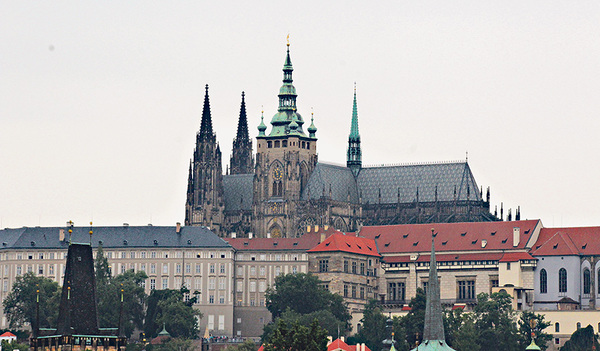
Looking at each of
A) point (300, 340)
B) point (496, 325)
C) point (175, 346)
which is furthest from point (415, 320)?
point (300, 340)

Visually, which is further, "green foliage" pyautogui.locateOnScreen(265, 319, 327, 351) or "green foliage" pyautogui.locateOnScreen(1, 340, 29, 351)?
"green foliage" pyautogui.locateOnScreen(1, 340, 29, 351)

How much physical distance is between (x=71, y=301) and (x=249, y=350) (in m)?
68.1

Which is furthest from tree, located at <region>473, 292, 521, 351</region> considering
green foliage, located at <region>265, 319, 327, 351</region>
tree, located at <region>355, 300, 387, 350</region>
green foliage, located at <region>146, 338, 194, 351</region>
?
green foliage, located at <region>265, 319, 327, 351</region>

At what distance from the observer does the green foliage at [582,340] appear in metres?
190

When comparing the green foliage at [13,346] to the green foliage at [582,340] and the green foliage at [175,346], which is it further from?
the green foliage at [582,340]

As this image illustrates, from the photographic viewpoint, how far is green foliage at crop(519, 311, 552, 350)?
191m

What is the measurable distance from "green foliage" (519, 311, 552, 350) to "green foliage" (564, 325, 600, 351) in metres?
2.26

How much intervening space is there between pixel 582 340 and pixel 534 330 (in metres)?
5.10

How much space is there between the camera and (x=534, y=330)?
637 ft

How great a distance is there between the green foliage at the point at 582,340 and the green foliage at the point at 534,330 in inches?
88.9

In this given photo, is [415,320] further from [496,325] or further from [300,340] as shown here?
[300,340]

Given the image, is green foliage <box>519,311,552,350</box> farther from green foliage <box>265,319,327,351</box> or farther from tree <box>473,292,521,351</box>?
green foliage <box>265,319,327,351</box>

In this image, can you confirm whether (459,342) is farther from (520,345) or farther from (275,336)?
(275,336)

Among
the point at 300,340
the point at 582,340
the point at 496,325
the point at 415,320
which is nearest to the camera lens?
the point at 300,340
